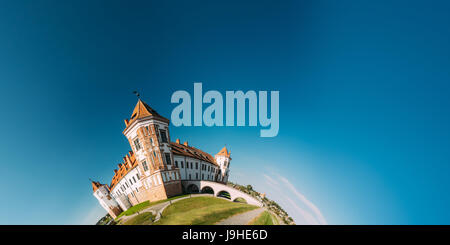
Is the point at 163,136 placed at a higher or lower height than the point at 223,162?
lower

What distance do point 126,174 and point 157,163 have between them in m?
14.7

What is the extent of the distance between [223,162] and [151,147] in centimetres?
3105

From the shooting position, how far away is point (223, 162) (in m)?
48.7

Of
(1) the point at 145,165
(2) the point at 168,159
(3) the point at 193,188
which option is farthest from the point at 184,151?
(1) the point at 145,165

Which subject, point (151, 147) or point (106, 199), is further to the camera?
point (106, 199)

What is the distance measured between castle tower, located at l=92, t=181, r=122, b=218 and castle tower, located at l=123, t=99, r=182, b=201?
20993 mm

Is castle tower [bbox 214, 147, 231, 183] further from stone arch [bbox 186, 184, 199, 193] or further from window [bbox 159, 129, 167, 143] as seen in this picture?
window [bbox 159, 129, 167, 143]

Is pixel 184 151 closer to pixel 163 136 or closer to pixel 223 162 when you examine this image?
pixel 163 136

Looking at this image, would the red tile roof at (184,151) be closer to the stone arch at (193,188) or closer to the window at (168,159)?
the window at (168,159)

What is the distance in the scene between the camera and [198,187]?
31.9m
